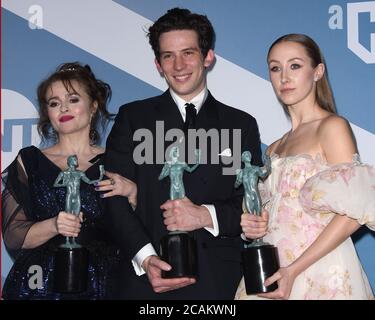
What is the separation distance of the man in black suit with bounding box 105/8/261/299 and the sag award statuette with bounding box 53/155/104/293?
129 mm

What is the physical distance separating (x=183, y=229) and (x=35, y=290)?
604 millimetres

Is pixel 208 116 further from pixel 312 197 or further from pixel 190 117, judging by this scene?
pixel 312 197

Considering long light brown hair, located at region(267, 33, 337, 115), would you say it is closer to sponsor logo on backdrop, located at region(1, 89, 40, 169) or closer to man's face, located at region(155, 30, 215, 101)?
man's face, located at region(155, 30, 215, 101)

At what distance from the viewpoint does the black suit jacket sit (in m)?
2.17

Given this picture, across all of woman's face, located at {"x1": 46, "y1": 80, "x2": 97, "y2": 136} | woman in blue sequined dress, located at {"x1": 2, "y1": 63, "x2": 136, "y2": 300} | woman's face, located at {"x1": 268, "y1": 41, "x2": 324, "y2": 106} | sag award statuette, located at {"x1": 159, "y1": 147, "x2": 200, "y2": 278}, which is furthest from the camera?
woman's face, located at {"x1": 46, "y1": 80, "x2": 97, "y2": 136}

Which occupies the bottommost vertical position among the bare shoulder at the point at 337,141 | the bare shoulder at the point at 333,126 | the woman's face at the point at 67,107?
the bare shoulder at the point at 337,141

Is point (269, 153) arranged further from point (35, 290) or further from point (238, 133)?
point (35, 290)

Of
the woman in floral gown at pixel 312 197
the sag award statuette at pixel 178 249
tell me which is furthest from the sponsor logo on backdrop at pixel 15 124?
the woman in floral gown at pixel 312 197

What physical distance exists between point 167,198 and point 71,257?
0.37 meters

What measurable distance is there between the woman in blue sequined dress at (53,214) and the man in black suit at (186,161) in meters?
0.09

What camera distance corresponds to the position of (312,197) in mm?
1934

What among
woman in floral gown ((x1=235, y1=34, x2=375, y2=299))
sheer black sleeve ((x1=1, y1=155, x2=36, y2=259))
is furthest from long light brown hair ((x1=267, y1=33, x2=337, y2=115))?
sheer black sleeve ((x1=1, y1=155, x2=36, y2=259))

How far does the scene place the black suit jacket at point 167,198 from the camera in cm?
217

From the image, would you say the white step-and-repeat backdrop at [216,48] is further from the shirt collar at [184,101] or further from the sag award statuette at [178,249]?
the sag award statuette at [178,249]
